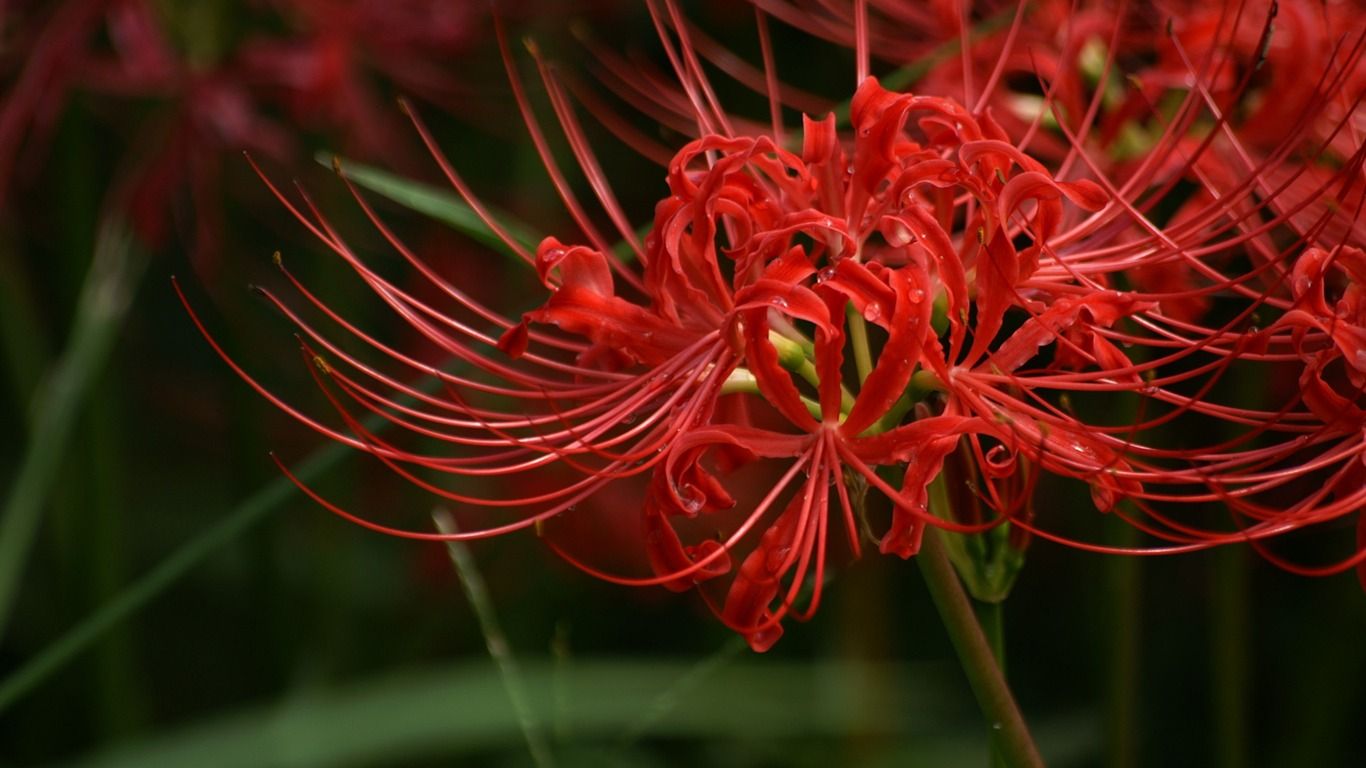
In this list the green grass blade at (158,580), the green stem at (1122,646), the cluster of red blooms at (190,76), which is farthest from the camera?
the cluster of red blooms at (190,76)

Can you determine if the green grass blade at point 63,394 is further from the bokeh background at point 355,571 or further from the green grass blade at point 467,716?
the green grass blade at point 467,716

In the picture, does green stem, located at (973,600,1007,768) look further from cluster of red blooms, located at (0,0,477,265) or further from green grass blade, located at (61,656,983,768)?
cluster of red blooms, located at (0,0,477,265)

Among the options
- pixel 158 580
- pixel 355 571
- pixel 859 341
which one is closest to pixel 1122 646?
pixel 859 341

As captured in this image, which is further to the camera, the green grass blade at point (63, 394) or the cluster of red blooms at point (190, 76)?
the cluster of red blooms at point (190, 76)

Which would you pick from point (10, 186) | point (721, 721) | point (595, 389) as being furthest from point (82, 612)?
point (595, 389)

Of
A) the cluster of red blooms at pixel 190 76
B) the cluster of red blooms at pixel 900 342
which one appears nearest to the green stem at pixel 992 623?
the cluster of red blooms at pixel 900 342

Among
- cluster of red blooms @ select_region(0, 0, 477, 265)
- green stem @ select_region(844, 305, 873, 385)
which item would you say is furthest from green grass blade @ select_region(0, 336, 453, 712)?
cluster of red blooms @ select_region(0, 0, 477, 265)

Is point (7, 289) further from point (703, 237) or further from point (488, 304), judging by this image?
point (703, 237)
